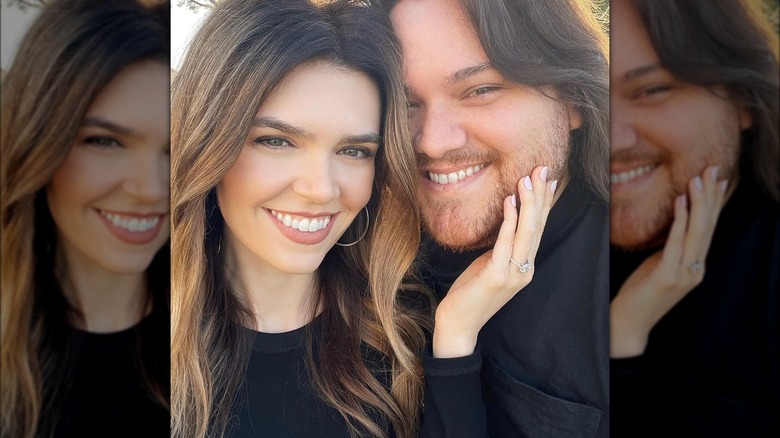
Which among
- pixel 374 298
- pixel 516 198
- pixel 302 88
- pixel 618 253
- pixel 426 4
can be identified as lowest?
pixel 374 298

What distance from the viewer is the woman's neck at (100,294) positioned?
2672 millimetres

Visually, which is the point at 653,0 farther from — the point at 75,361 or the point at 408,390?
the point at 75,361

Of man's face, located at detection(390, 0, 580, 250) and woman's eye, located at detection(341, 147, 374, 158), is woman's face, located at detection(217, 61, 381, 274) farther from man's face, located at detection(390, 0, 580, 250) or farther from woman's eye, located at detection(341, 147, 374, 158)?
man's face, located at detection(390, 0, 580, 250)

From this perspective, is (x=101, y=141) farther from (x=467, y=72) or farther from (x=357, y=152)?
(x=467, y=72)

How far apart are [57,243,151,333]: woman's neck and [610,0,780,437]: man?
2.02 meters

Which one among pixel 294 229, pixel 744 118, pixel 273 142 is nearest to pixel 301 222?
pixel 294 229

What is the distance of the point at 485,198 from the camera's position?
2.48 metres

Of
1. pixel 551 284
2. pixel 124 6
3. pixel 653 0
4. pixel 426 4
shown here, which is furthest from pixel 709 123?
pixel 124 6

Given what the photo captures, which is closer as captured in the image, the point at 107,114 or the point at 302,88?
the point at 302,88

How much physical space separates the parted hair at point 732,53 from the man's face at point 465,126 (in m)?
0.51

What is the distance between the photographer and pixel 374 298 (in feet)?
8.33

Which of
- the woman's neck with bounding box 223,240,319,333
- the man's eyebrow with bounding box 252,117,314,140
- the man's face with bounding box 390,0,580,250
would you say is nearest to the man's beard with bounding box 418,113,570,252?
the man's face with bounding box 390,0,580,250

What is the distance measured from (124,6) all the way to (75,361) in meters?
1.49

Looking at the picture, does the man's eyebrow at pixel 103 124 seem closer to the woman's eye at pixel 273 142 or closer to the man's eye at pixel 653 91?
the woman's eye at pixel 273 142
